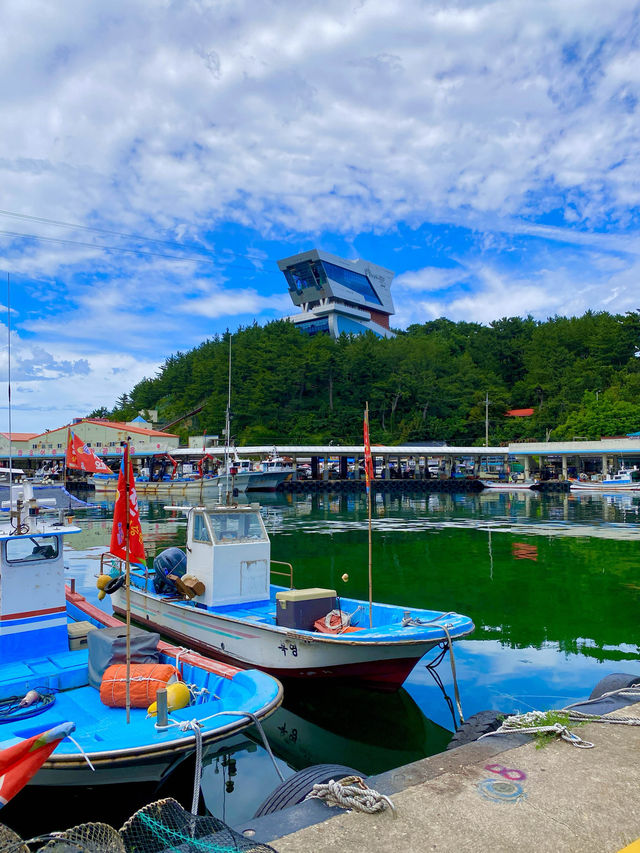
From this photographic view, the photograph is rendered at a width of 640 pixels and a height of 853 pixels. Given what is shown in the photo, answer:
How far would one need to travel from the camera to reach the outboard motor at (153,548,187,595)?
536 inches

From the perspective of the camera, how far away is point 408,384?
3787 inches

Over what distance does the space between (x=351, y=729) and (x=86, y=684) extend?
13.5 feet

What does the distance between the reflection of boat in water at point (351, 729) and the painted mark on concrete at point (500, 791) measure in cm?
378

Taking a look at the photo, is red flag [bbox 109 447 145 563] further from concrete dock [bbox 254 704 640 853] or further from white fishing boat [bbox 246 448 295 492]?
white fishing boat [bbox 246 448 295 492]

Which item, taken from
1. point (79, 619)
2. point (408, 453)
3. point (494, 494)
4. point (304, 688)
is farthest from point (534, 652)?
point (408, 453)

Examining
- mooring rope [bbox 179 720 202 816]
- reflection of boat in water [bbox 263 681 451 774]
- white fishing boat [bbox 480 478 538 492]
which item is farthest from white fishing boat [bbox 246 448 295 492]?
mooring rope [bbox 179 720 202 816]

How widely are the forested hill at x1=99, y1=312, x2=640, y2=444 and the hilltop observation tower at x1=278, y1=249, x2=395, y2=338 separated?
11752mm

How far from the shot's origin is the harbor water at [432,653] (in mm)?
7934

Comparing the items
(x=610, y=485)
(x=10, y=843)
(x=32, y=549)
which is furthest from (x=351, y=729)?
(x=610, y=485)

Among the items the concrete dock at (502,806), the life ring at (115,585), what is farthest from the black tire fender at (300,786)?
the life ring at (115,585)

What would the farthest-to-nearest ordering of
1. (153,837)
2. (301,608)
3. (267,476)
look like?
(267,476) → (301,608) → (153,837)

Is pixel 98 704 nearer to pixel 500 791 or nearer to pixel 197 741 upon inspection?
pixel 197 741

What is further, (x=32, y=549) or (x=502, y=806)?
(x=32, y=549)

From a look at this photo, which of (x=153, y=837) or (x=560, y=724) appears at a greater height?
(x=153, y=837)
